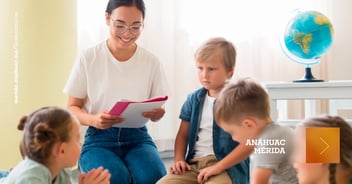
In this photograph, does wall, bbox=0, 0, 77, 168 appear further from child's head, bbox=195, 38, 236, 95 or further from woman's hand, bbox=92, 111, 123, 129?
child's head, bbox=195, 38, 236, 95

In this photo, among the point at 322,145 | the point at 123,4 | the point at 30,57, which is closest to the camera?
the point at 322,145

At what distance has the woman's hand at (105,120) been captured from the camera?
112cm

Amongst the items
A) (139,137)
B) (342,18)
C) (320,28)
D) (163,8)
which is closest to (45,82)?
(139,137)

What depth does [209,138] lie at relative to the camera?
1.11 meters

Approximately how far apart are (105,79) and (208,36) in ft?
2.87

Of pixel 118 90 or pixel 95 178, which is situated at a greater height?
pixel 118 90

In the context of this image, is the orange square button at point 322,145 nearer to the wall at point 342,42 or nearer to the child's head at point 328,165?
the child's head at point 328,165

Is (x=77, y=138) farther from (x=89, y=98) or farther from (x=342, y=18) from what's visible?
(x=342, y=18)

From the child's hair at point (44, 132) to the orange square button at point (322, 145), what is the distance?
0.47m

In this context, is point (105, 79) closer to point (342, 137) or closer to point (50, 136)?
point (50, 136)

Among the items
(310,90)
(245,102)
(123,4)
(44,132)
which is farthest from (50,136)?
(310,90)

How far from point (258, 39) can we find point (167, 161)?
696mm

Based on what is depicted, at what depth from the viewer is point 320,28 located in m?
1.20

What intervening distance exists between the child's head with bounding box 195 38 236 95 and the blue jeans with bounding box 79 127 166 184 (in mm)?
267
